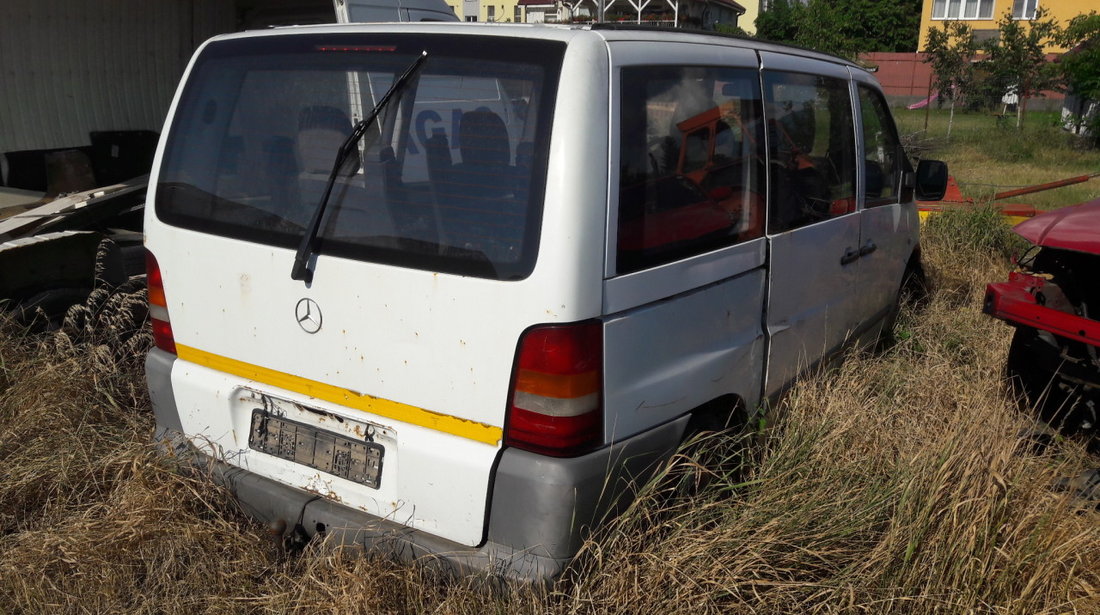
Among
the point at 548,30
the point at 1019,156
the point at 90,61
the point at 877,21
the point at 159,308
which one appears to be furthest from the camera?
the point at 877,21

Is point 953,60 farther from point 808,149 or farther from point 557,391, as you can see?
point 557,391

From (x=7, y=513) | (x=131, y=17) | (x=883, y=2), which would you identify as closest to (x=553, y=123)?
(x=7, y=513)

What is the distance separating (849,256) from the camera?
4.26 metres

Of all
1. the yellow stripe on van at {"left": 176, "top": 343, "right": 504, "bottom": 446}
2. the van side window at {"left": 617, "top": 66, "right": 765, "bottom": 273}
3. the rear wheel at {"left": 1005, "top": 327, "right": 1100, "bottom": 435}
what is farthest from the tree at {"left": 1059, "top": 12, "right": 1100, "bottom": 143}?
the yellow stripe on van at {"left": 176, "top": 343, "right": 504, "bottom": 446}

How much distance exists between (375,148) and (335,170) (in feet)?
0.49

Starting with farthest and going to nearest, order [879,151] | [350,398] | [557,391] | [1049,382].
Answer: [879,151], [1049,382], [350,398], [557,391]

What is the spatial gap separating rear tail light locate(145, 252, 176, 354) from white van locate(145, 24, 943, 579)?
1 cm

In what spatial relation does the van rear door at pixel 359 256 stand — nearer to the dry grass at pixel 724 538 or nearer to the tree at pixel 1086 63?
the dry grass at pixel 724 538

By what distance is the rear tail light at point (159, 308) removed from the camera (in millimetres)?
3297

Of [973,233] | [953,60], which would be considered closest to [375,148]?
[973,233]

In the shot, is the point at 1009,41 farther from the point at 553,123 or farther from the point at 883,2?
the point at 883,2

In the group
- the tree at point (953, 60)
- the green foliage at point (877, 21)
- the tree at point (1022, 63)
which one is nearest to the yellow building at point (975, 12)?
the green foliage at point (877, 21)

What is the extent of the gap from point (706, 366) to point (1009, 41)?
Answer: 23.1m

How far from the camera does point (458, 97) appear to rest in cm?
266
